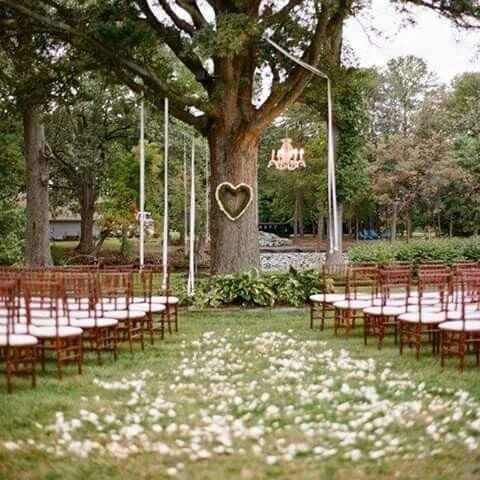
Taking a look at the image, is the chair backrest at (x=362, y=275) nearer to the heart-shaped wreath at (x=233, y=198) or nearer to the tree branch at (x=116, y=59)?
the heart-shaped wreath at (x=233, y=198)

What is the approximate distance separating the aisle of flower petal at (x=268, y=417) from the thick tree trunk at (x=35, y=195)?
46.1 ft

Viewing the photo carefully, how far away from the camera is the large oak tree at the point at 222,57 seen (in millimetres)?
16109

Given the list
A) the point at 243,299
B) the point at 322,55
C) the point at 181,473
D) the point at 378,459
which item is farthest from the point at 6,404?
the point at 322,55

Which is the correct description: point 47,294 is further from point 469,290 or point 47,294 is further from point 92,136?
point 92,136

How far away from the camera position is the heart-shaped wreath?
17.1 metres

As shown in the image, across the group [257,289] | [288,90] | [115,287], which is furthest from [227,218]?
[115,287]

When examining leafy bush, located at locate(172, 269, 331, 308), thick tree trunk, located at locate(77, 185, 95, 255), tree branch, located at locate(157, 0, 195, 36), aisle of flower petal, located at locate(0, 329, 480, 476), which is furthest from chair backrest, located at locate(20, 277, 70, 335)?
thick tree trunk, located at locate(77, 185, 95, 255)

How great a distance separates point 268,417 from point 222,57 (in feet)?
34.4

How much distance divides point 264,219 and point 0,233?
43.3 m

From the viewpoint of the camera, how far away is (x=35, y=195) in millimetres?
22766

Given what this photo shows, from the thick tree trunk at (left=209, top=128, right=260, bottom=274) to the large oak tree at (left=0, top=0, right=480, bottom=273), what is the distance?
20 mm

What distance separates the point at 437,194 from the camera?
38.5m

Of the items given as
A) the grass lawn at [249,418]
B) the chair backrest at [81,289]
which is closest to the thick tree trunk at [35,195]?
the chair backrest at [81,289]

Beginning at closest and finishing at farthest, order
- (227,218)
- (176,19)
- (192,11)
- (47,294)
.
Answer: (47,294) < (192,11) < (176,19) < (227,218)
